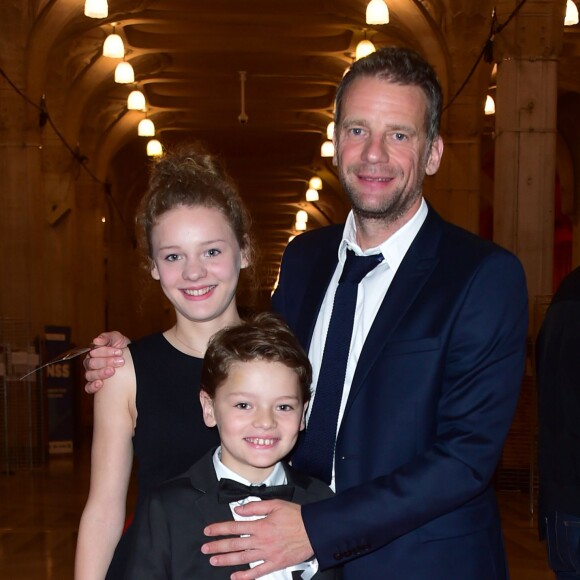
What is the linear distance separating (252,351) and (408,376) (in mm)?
462

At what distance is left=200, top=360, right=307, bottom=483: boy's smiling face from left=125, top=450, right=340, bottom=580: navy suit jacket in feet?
0.41

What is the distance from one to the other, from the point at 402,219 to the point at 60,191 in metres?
19.6

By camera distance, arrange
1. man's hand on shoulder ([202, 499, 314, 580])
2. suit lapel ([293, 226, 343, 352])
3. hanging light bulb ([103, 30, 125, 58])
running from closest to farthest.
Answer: man's hand on shoulder ([202, 499, 314, 580]) < suit lapel ([293, 226, 343, 352]) < hanging light bulb ([103, 30, 125, 58])

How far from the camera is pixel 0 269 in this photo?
1722 centimetres

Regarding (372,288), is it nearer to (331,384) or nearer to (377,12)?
(331,384)

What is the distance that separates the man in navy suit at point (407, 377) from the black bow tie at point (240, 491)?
8 centimetres

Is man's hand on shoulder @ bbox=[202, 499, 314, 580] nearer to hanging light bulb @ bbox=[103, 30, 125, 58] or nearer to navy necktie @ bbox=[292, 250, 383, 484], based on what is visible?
navy necktie @ bbox=[292, 250, 383, 484]

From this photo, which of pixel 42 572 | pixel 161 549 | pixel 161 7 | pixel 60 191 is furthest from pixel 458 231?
pixel 60 191

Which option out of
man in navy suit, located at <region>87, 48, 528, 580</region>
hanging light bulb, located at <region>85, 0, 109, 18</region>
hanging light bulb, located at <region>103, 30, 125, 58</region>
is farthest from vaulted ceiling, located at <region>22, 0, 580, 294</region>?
man in navy suit, located at <region>87, 48, 528, 580</region>

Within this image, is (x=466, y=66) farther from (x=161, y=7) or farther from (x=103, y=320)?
(x=103, y=320)

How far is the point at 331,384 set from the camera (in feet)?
10.6

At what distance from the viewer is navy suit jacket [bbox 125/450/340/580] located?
9.52 ft

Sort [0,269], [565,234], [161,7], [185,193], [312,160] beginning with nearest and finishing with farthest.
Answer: [185,193] → [0,269] → [161,7] → [565,234] → [312,160]

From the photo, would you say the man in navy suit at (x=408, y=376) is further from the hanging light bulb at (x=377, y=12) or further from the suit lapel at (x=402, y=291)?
the hanging light bulb at (x=377, y=12)
